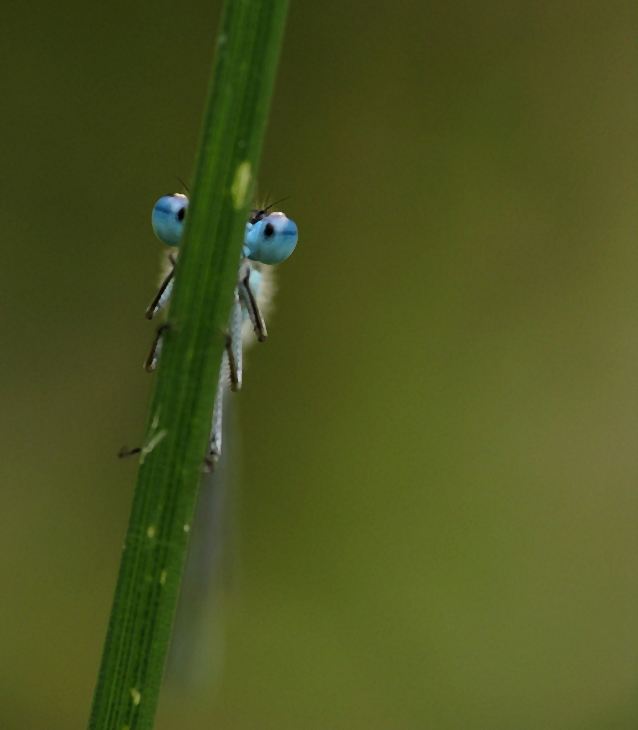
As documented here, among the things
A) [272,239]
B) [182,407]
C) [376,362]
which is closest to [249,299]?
[272,239]

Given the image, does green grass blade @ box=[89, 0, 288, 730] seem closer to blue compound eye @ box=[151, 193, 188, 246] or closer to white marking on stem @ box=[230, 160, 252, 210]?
white marking on stem @ box=[230, 160, 252, 210]

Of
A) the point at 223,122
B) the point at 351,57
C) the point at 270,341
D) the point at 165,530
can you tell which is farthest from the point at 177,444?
the point at 351,57

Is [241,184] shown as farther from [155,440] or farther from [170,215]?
[170,215]

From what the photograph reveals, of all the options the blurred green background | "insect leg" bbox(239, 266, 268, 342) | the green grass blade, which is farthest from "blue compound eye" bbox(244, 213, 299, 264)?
the blurred green background

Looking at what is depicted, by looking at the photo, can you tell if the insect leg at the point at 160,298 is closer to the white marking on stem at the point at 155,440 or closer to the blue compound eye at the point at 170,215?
the blue compound eye at the point at 170,215

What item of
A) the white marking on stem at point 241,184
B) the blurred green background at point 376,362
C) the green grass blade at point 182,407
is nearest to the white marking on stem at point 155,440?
the green grass blade at point 182,407
